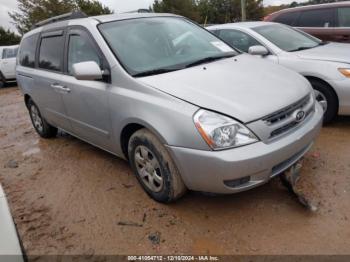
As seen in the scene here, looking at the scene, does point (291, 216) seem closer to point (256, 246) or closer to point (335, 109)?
point (256, 246)

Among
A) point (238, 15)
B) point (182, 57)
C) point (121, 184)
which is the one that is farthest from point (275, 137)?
point (238, 15)

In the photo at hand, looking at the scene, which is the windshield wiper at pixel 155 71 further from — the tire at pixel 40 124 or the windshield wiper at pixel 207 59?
the tire at pixel 40 124

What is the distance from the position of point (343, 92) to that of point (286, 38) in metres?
1.46

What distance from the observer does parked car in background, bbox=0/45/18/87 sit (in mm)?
13016

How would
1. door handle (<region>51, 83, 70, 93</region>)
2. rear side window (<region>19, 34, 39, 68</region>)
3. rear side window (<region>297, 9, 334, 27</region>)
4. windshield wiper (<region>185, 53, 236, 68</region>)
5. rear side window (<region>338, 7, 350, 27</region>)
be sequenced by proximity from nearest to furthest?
windshield wiper (<region>185, 53, 236, 68</region>)
door handle (<region>51, 83, 70, 93</region>)
rear side window (<region>19, 34, 39, 68</region>)
rear side window (<region>338, 7, 350, 27</region>)
rear side window (<region>297, 9, 334, 27</region>)

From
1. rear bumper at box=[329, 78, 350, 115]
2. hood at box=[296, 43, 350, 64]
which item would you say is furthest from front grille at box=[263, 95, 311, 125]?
hood at box=[296, 43, 350, 64]

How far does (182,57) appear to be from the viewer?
321 centimetres

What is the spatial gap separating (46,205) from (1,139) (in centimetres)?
318

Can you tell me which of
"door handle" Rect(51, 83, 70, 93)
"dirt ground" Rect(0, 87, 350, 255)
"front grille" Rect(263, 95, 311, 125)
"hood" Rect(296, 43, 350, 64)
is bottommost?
"dirt ground" Rect(0, 87, 350, 255)

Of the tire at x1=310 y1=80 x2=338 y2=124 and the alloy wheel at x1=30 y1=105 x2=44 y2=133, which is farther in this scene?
the alloy wheel at x1=30 y1=105 x2=44 y2=133

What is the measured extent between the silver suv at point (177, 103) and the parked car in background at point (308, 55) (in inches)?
43.6

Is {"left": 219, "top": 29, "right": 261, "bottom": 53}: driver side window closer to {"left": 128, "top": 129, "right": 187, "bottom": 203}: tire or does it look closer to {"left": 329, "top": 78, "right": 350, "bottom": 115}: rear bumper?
{"left": 329, "top": 78, "right": 350, "bottom": 115}: rear bumper

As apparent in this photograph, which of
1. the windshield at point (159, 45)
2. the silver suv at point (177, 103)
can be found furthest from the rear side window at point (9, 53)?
the windshield at point (159, 45)

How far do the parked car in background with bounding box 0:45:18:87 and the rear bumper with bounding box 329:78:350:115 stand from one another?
12.5m
